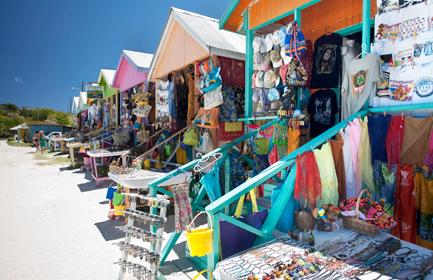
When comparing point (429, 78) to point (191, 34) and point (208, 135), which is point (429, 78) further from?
point (191, 34)

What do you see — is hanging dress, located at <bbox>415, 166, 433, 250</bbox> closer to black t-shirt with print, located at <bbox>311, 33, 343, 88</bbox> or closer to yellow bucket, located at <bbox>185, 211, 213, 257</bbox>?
black t-shirt with print, located at <bbox>311, 33, 343, 88</bbox>

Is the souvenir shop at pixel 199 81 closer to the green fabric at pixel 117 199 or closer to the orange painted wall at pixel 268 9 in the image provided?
the orange painted wall at pixel 268 9

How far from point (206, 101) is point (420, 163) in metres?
4.54

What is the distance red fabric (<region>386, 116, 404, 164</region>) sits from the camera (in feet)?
13.0

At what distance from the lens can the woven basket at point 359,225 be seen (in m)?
3.21

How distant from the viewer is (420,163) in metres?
3.83

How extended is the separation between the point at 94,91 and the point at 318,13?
14.5 metres

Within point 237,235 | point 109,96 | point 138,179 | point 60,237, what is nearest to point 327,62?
point 237,235

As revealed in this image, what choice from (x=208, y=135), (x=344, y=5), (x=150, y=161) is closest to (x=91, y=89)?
(x=150, y=161)

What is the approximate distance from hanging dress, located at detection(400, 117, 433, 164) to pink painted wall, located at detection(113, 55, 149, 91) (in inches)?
369

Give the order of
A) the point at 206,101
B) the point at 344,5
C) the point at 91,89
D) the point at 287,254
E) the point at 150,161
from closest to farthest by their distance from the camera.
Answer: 1. the point at 287,254
2. the point at 344,5
3. the point at 206,101
4. the point at 150,161
5. the point at 91,89

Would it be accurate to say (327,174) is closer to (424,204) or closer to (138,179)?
(424,204)

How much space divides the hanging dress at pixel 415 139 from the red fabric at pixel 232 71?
173 inches

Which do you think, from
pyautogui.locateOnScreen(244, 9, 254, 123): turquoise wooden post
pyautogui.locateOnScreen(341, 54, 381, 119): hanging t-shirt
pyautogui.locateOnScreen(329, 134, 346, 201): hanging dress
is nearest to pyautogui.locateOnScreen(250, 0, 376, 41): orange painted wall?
pyautogui.locateOnScreen(244, 9, 254, 123): turquoise wooden post
